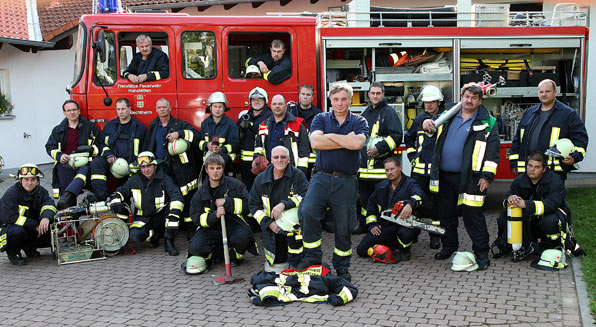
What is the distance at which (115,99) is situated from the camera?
7039mm

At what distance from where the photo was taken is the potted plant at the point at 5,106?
13727mm

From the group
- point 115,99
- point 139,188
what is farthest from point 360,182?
point 115,99

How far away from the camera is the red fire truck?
23.1 feet

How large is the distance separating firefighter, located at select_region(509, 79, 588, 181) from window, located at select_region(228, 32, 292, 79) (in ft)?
10.3

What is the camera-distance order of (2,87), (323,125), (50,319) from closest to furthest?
(50,319) → (323,125) → (2,87)

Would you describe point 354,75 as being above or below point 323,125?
above

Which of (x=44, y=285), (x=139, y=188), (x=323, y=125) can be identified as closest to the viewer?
(x=323, y=125)

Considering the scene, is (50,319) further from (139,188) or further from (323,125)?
(323,125)

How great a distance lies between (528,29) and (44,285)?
6890mm

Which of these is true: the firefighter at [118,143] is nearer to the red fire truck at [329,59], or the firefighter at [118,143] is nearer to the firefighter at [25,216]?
the red fire truck at [329,59]

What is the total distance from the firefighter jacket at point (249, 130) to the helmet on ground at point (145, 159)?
1.13 m

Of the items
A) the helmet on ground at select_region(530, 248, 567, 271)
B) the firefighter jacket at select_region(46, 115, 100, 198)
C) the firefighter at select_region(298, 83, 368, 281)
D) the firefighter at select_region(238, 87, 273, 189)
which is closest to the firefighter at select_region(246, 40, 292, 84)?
the firefighter at select_region(238, 87, 273, 189)

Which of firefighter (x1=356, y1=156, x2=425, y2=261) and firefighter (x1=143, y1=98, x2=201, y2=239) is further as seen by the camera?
firefighter (x1=143, y1=98, x2=201, y2=239)

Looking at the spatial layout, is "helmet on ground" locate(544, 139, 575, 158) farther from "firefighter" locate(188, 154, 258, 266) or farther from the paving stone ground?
"firefighter" locate(188, 154, 258, 266)
